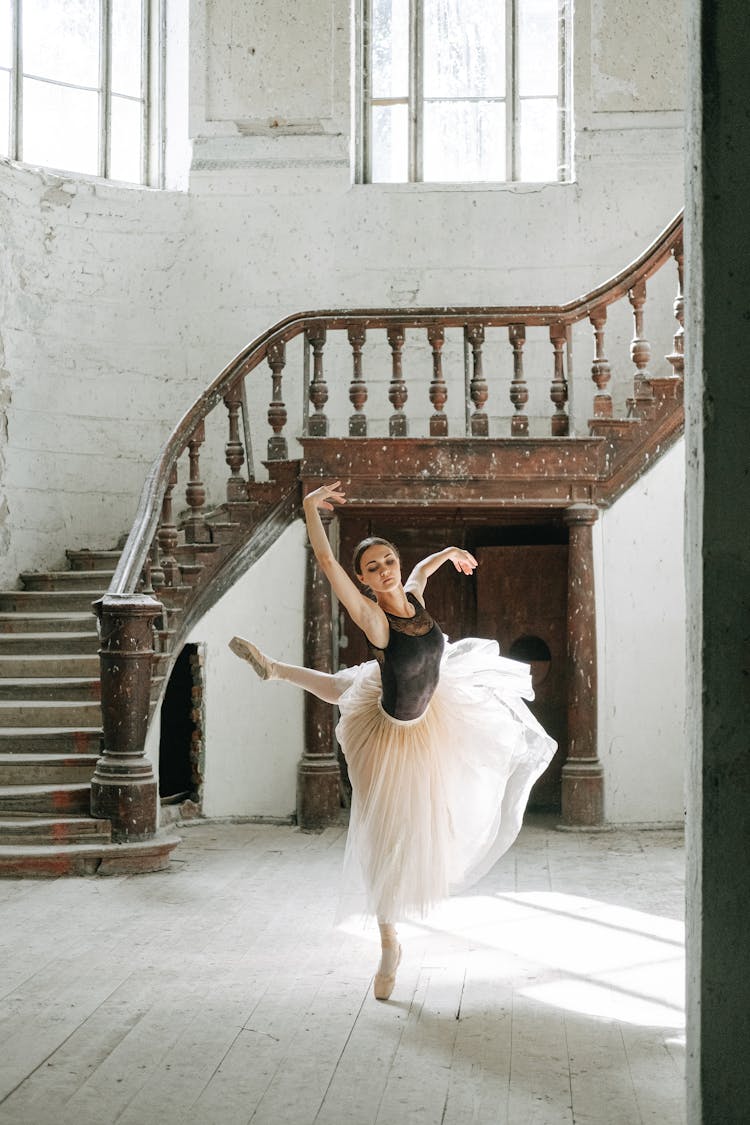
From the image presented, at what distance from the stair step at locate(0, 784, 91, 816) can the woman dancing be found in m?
2.39

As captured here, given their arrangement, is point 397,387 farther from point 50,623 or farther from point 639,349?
point 50,623

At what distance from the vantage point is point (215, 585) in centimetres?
736

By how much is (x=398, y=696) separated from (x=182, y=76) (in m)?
7.02

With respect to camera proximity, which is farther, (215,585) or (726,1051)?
(215,585)

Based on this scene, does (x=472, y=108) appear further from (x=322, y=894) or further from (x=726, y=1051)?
(x=726, y=1051)

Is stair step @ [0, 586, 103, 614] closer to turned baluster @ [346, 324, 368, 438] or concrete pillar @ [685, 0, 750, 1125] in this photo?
turned baluster @ [346, 324, 368, 438]

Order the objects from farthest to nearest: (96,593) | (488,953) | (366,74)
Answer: (366,74) → (96,593) → (488,953)

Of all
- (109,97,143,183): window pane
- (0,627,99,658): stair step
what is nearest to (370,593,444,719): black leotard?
(0,627,99,658): stair step

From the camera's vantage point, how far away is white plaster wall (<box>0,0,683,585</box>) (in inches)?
360

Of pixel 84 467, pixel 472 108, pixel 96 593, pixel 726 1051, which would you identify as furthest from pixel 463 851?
pixel 472 108

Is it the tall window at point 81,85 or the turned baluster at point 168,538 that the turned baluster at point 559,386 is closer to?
the turned baluster at point 168,538

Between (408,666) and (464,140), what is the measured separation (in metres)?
6.66

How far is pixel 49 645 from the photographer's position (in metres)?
7.48

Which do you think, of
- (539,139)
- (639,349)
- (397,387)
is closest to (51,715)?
(397,387)
